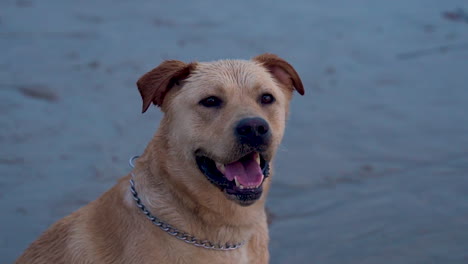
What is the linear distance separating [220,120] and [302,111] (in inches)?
175

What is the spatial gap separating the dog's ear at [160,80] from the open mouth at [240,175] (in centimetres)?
46

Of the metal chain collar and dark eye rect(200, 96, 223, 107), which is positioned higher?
dark eye rect(200, 96, 223, 107)

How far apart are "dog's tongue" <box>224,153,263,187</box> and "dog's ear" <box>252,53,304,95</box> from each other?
71 centimetres

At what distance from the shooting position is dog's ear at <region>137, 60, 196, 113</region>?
4.14 m

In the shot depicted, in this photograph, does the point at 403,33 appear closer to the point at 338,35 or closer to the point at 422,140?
the point at 338,35

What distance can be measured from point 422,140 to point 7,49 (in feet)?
17.1

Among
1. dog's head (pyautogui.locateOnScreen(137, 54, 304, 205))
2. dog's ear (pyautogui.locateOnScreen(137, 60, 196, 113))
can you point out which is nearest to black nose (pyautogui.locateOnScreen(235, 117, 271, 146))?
dog's head (pyautogui.locateOnScreen(137, 54, 304, 205))

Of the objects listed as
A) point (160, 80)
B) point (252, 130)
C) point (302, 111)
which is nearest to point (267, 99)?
point (252, 130)

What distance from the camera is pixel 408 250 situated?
570cm

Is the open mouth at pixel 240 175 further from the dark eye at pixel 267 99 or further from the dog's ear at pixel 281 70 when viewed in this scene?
the dog's ear at pixel 281 70

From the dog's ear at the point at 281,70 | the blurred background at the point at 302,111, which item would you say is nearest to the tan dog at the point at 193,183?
the dog's ear at the point at 281,70

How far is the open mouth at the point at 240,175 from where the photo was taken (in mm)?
3994

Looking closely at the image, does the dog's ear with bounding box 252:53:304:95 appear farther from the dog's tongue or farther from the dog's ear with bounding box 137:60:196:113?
the dog's tongue

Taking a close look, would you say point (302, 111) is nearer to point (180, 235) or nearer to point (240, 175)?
point (240, 175)
